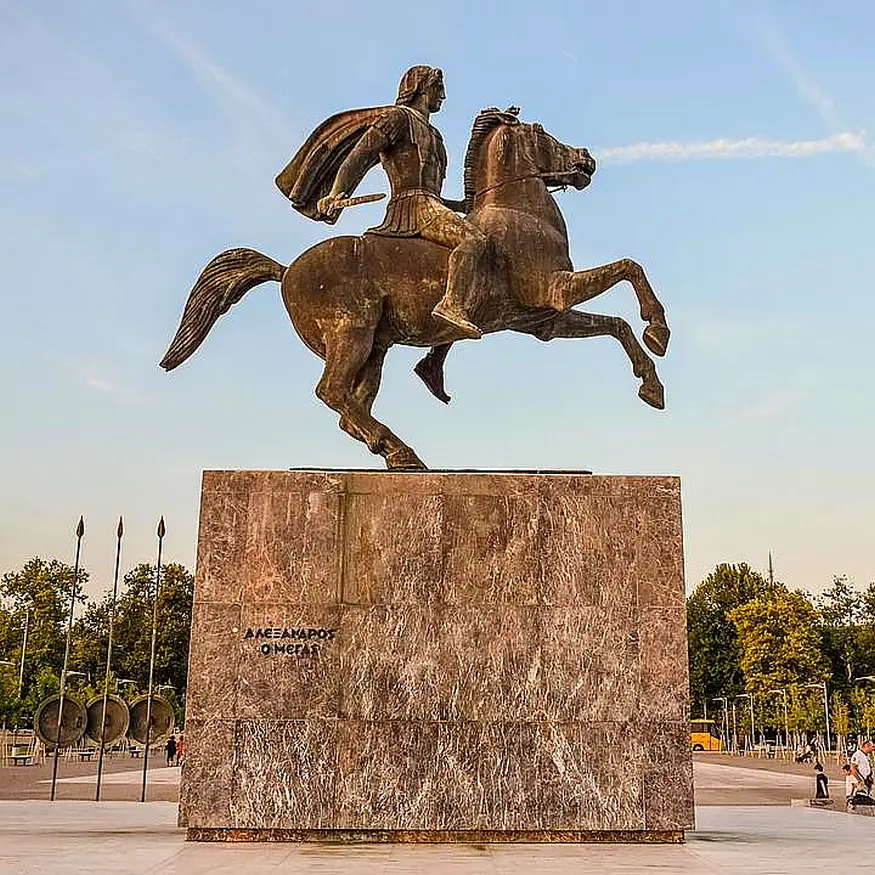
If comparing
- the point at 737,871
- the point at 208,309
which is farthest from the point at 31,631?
the point at 737,871

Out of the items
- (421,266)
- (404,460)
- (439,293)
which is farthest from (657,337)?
(404,460)

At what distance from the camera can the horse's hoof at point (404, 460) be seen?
1103 centimetres

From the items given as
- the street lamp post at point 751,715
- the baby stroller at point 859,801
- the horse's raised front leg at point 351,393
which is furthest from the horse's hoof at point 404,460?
the street lamp post at point 751,715

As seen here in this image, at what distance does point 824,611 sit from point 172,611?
4533 centimetres

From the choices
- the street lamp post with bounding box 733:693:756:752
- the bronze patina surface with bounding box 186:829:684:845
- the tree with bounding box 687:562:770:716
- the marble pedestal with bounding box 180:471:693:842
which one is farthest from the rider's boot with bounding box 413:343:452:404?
the tree with bounding box 687:562:770:716

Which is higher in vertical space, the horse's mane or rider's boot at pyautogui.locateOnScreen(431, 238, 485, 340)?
the horse's mane

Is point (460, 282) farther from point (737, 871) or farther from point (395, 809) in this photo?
point (737, 871)

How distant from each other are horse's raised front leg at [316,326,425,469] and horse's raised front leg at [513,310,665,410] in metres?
1.70

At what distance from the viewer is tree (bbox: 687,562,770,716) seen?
79.9 metres

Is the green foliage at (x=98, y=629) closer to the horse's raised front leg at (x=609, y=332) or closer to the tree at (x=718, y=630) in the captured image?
the tree at (x=718, y=630)

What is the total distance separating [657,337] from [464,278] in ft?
6.79

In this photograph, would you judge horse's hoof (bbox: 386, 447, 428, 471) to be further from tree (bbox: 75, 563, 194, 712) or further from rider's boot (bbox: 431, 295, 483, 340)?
tree (bbox: 75, 563, 194, 712)

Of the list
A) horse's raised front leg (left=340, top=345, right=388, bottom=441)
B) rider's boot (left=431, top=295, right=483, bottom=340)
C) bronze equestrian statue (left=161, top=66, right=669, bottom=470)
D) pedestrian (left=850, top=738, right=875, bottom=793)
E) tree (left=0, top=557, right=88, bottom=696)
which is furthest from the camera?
tree (left=0, top=557, right=88, bottom=696)

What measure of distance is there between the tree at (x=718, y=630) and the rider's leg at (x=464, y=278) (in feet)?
230
